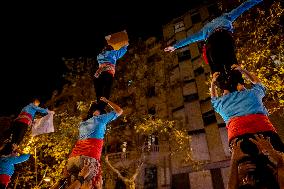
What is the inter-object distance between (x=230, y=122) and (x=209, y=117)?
1891cm

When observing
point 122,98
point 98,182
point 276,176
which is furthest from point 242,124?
point 122,98

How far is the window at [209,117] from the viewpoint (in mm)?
21980

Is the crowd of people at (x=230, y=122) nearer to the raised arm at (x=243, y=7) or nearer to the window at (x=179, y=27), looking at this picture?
the raised arm at (x=243, y=7)

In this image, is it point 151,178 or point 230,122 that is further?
point 151,178

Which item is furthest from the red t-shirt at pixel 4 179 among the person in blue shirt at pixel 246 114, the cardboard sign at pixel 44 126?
the person in blue shirt at pixel 246 114

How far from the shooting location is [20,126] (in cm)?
831

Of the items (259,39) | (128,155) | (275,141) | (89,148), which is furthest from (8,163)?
(128,155)

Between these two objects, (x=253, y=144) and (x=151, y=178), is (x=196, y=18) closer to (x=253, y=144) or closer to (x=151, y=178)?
(x=151, y=178)

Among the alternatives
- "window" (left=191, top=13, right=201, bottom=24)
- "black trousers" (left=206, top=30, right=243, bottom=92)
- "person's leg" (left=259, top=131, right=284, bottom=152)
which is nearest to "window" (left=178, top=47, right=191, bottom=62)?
"window" (left=191, top=13, right=201, bottom=24)

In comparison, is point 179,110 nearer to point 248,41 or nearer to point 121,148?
point 121,148

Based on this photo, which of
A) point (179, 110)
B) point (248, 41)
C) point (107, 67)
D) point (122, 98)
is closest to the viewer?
point (107, 67)

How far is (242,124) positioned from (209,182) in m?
17.4

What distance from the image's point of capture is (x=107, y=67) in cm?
625

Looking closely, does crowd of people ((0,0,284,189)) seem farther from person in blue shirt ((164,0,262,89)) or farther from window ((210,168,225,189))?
window ((210,168,225,189))
